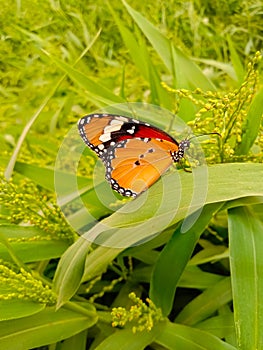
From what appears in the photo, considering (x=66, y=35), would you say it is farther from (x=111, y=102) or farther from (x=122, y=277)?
(x=122, y=277)

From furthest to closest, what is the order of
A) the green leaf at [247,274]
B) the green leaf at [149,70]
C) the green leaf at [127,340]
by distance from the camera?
the green leaf at [149,70], the green leaf at [127,340], the green leaf at [247,274]

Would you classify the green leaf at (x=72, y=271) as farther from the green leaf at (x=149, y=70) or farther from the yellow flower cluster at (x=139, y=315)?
the green leaf at (x=149, y=70)

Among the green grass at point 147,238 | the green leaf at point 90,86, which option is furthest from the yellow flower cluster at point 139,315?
the green leaf at point 90,86

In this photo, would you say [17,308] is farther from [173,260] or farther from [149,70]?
[149,70]

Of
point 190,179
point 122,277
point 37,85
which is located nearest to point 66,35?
point 37,85

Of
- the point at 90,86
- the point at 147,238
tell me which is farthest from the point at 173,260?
the point at 90,86

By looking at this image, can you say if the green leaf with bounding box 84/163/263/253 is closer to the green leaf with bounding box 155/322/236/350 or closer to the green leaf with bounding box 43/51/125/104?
the green leaf with bounding box 155/322/236/350

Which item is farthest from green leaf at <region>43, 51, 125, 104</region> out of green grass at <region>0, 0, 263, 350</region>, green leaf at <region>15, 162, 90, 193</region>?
green leaf at <region>15, 162, 90, 193</region>
